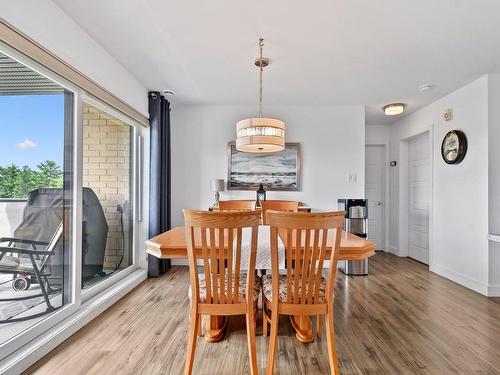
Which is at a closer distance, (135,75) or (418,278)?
(135,75)

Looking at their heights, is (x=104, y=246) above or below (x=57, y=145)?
below

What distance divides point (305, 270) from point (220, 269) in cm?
50

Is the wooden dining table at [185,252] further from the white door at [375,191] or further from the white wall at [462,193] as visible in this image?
the white door at [375,191]

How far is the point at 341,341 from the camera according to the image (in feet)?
6.49

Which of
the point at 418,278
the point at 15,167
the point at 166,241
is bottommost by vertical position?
the point at 418,278

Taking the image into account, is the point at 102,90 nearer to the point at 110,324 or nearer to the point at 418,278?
the point at 110,324

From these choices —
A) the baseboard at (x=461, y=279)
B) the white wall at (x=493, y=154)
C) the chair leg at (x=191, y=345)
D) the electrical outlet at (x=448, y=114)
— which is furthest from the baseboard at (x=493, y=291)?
the chair leg at (x=191, y=345)

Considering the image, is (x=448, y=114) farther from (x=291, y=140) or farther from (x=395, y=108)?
(x=291, y=140)

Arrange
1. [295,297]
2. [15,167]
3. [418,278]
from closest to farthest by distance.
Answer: [295,297], [15,167], [418,278]

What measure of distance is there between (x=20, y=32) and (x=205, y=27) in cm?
121

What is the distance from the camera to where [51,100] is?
2.08m

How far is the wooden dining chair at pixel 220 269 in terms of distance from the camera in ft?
4.78

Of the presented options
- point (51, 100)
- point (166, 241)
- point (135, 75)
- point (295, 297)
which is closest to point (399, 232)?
point (295, 297)

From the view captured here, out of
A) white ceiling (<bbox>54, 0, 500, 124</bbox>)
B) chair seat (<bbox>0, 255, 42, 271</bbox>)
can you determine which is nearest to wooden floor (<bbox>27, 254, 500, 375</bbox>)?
chair seat (<bbox>0, 255, 42, 271</bbox>)
